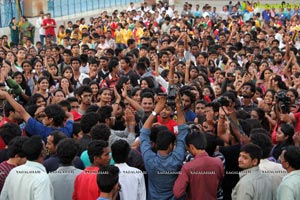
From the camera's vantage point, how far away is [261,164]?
6.00 metres

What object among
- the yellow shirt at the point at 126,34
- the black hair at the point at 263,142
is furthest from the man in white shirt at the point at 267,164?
the yellow shirt at the point at 126,34

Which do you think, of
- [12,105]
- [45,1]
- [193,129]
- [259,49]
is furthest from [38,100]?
[45,1]

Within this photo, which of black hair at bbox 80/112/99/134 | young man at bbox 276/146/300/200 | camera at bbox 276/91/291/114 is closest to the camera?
young man at bbox 276/146/300/200

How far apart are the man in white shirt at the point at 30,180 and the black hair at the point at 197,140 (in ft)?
4.63

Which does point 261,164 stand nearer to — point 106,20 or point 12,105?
point 12,105

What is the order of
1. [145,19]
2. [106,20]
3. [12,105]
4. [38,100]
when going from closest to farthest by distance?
[12,105] < [38,100] < [106,20] < [145,19]

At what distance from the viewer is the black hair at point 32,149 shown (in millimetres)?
5566

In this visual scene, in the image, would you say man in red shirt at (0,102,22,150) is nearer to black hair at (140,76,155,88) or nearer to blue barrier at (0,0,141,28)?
black hair at (140,76,155,88)

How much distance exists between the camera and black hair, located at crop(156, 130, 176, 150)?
596 centimetres

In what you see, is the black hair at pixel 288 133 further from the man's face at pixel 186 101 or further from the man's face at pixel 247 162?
the man's face at pixel 186 101

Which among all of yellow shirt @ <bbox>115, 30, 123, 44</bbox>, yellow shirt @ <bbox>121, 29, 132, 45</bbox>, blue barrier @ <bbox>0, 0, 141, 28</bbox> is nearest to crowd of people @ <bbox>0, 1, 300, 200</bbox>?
yellow shirt @ <bbox>115, 30, 123, 44</bbox>

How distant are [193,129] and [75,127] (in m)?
1.57

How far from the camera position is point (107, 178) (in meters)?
5.20

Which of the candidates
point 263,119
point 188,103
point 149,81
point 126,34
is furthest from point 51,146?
point 126,34
